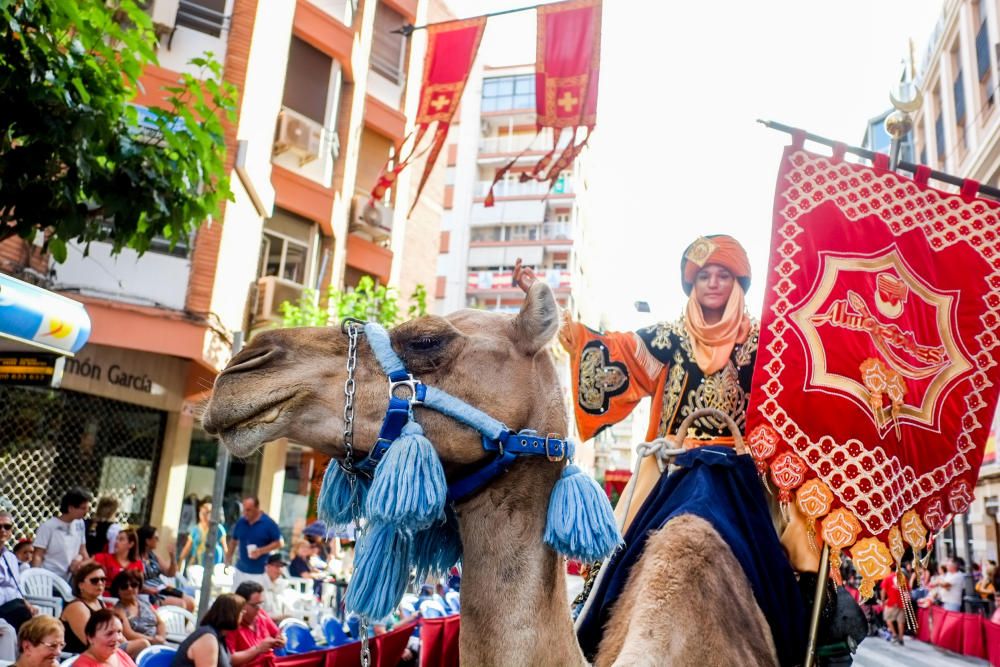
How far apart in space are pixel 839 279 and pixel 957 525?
26.7 meters

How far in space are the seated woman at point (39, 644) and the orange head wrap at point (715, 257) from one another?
4.12 m

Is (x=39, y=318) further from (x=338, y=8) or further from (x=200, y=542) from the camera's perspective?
(x=338, y=8)

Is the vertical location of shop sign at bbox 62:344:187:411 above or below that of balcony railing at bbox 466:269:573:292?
below

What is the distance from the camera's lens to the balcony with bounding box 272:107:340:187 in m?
16.9

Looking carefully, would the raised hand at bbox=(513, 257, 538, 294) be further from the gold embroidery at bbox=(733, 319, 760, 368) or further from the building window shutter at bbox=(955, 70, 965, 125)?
the building window shutter at bbox=(955, 70, 965, 125)

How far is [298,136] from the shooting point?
1703cm

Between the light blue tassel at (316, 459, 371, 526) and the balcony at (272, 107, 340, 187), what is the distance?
15164 millimetres

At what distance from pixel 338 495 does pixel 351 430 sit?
34cm

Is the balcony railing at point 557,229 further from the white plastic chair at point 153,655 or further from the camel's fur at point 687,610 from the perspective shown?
the camel's fur at point 687,610

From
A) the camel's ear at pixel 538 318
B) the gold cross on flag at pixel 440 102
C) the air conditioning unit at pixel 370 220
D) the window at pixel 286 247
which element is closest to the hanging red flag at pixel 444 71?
the gold cross on flag at pixel 440 102

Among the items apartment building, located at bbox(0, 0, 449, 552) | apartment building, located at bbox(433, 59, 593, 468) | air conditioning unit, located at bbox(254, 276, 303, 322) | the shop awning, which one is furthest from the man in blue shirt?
apartment building, located at bbox(433, 59, 593, 468)

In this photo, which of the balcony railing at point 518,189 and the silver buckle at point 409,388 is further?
the balcony railing at point 518,189

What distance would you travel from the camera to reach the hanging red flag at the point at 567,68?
856 cm

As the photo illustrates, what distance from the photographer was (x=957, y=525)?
2644cm
